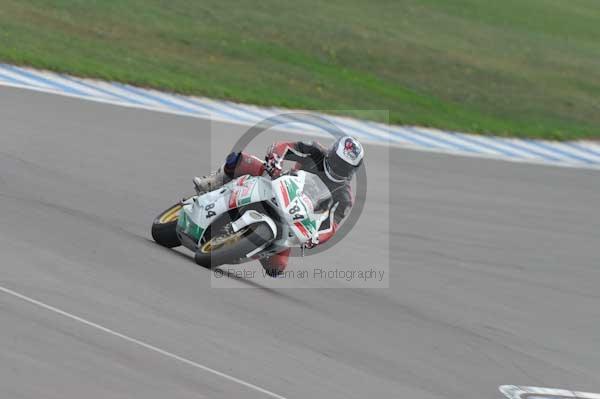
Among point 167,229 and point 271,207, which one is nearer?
point 271,207

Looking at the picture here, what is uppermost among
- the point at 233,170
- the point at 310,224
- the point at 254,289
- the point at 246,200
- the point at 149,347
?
the point at 233,170

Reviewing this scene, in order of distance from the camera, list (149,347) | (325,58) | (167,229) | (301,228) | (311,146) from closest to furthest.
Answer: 1. (149,347)
2. (301,228)
3. (311,146)
4. (167,229)
5. (325,58)

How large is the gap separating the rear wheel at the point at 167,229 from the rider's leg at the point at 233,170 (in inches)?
14.1

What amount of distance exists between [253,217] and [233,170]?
80cm

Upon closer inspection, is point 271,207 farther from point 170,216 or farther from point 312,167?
point 170,216

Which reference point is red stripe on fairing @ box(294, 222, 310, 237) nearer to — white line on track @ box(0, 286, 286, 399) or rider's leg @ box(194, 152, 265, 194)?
rider's leg @ box(194, 152, 265, 194)

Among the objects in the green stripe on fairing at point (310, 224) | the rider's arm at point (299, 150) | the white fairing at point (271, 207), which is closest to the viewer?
the white fairing at point (271, 207)

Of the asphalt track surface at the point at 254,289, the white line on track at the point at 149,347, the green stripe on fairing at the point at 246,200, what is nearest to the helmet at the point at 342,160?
the green stripe on fairing at the point at 246,200

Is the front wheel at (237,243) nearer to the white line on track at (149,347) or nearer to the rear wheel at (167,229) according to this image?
the rear wheel at (167,229)

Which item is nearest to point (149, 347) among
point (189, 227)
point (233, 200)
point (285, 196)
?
point (285, 196)

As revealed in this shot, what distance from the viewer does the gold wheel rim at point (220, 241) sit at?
973cm

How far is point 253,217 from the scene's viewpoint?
9703 millimetres

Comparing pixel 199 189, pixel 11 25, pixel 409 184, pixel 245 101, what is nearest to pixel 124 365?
pixel 199 189

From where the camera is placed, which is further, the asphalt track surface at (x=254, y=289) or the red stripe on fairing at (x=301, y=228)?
the red stripe on fairing at (x=301, y=228)
